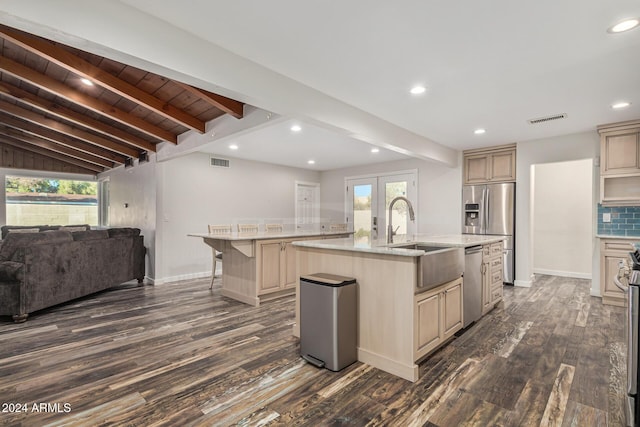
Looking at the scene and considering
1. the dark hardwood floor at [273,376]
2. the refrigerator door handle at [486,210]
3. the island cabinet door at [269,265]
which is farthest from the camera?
the refrigerator door handle at [486,210]

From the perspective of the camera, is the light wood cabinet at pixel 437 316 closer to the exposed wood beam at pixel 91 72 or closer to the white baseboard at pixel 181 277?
the exposed wood beam at pixel 91 72

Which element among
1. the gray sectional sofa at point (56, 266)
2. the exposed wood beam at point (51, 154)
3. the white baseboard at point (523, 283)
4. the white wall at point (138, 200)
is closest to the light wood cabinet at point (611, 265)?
the white baseboard at point (523, 283)

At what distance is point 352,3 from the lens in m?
1.87

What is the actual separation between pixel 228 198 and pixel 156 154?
1567 mm

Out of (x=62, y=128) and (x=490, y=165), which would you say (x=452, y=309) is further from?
(x=62, y=128)

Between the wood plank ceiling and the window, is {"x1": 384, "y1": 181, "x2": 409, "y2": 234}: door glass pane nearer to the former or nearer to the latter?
the wood plank ceiling

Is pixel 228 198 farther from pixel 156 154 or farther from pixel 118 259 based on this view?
pixel 118 259

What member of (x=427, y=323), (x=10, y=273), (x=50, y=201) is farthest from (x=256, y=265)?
(x=50, y=201)

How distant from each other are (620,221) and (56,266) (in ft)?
24.9

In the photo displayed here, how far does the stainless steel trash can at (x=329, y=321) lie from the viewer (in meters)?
2.34

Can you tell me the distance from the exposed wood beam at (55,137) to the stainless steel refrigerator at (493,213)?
716 centimetres

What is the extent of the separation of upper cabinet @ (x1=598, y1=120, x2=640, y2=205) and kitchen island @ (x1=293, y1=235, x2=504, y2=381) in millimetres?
3306

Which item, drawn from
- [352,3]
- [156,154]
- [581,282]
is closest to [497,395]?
[352,3]

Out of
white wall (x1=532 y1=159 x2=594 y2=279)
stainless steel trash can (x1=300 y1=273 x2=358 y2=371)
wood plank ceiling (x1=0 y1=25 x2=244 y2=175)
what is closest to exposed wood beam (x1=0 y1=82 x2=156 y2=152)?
wood plank ceiling (x1=0 y1=25 x2=244 y2=175)
